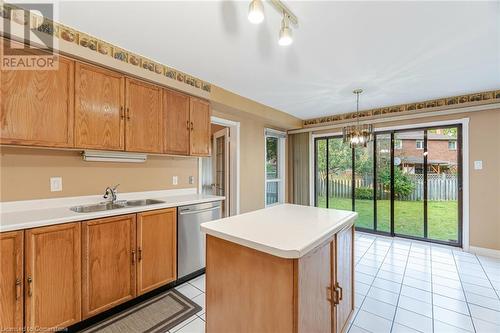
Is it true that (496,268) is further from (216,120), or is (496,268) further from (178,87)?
(178,87)

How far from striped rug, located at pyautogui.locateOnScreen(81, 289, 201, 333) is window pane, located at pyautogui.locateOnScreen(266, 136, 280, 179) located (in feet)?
10.8

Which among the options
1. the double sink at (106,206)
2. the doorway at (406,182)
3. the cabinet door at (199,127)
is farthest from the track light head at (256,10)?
the doorway at (406,182)

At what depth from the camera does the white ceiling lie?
1654 millimetres

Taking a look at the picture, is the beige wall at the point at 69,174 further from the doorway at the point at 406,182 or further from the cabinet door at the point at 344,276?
the doorway at the point at 406,182

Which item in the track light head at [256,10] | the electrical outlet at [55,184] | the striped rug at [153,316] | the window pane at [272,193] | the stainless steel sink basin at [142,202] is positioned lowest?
the striped rug at [153,316]

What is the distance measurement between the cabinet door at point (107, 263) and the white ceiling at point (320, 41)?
5.48ft

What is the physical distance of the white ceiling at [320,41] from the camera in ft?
5.43

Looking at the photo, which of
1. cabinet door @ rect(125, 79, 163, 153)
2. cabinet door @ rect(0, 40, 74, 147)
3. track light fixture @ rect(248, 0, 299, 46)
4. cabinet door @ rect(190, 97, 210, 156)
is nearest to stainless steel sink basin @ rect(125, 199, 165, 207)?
cabinet door @ rect(125, 79, 163, 153)

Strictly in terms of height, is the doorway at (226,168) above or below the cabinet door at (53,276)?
above

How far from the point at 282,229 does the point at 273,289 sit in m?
0.37

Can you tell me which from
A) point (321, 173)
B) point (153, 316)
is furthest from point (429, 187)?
point (153, 316)

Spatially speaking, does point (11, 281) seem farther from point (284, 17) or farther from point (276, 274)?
point (284, 17)

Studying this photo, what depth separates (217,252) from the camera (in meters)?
1.42

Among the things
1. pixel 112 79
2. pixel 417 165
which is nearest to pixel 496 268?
pixel 417 165
